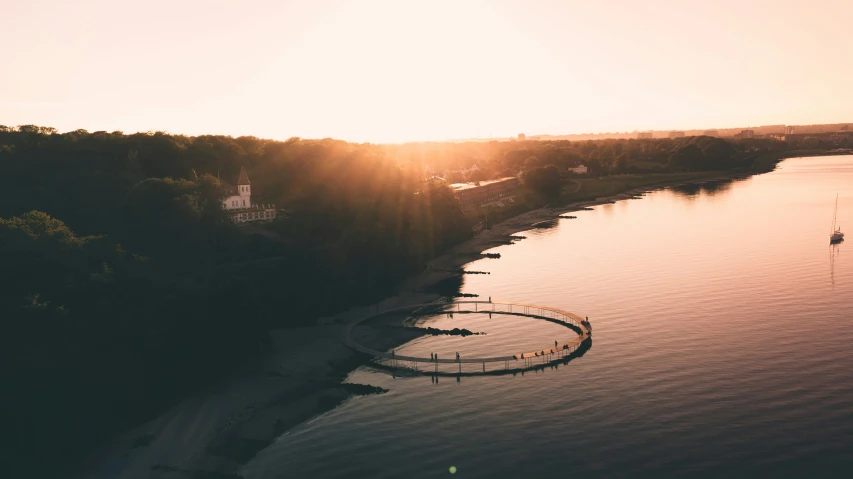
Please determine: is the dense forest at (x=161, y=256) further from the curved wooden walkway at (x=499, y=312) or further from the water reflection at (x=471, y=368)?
the water reflection at (x=471, y=368)

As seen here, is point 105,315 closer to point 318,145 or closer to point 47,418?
point 47,418

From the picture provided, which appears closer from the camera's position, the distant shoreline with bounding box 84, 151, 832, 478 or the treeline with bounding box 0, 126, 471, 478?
the distant shoreline with bounding box 84, 151, 832, 478

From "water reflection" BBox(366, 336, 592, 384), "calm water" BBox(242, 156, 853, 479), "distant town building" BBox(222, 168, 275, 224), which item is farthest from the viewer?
"distant town building" BBox(222, 168, 275, 224)

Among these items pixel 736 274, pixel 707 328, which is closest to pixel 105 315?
pixel 707 328

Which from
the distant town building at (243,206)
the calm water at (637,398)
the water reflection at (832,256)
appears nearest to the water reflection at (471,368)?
the calm water at (637,398)

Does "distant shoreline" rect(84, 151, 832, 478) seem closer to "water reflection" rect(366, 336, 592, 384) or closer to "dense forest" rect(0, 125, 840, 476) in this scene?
"dense forest" rect(0, 125, 840, 476)

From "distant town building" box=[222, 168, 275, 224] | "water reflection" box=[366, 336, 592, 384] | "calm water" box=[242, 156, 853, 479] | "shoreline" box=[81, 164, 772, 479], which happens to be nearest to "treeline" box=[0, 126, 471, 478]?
"shoreline" box=[81, 164, 772, 479]
